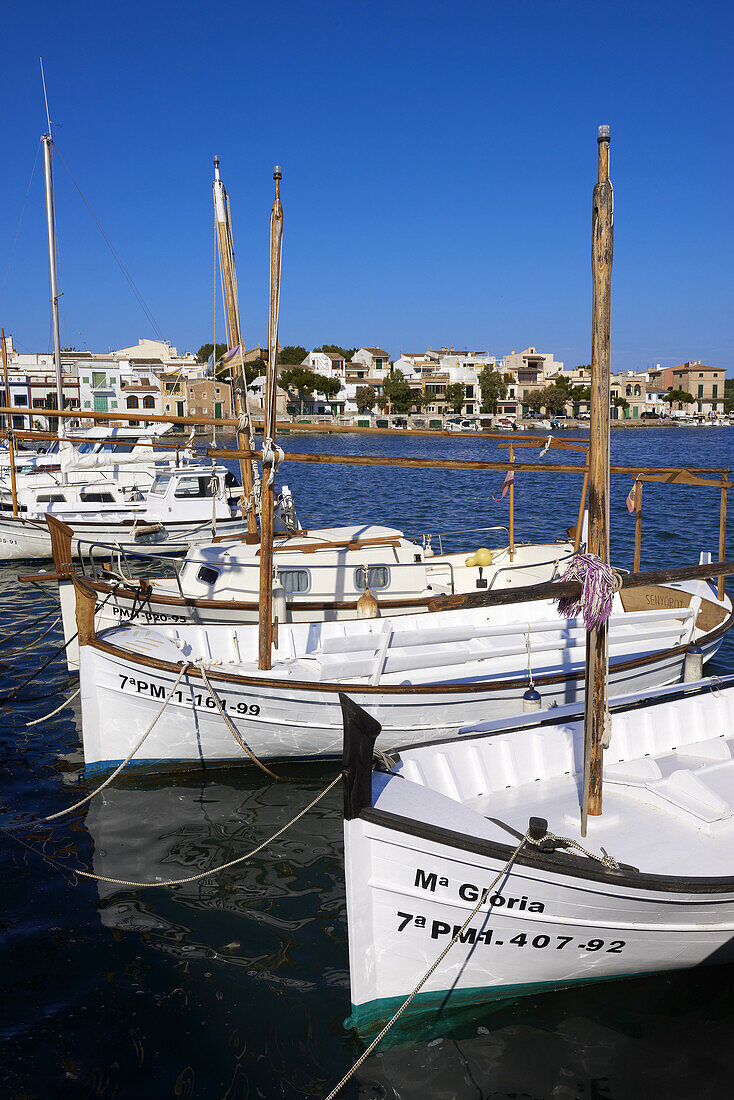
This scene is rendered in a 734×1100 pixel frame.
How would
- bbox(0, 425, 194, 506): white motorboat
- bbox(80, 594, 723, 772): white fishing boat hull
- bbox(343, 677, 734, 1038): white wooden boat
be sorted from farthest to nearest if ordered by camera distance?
bbox(0, 425, 194, 506): white motorboat
bbox(80, 594, 723, 772): white fishing boat hull
bbox(343, 677, 734, 1038): white wooden boat

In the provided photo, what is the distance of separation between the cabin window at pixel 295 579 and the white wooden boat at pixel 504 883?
7.88 meters

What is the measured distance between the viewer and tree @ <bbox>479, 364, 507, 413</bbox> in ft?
468

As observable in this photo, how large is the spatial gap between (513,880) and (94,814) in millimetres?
6577

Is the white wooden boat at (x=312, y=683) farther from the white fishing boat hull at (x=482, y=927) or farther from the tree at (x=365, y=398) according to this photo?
the tree at (x=365, y=398)

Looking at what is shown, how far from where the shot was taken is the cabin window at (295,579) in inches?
615

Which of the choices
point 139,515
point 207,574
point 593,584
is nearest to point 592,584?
point 593,584

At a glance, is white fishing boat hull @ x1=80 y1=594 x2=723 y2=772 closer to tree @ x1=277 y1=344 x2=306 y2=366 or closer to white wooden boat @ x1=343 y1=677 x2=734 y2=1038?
white wooden boat @ x1=343 y1=677 x2=734 y2=1038

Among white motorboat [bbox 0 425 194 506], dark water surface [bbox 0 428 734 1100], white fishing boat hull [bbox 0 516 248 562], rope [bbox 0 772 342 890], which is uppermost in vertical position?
white motorboat [bbox 0 425 194 506]

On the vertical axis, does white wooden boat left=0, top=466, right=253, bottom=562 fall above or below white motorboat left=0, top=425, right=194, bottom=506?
below

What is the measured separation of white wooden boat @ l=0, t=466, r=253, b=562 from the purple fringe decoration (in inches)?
797

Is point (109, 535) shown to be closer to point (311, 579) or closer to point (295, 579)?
point (295, 579)

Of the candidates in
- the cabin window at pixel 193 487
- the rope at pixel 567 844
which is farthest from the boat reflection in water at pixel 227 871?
the cabin window at pixel 193 487

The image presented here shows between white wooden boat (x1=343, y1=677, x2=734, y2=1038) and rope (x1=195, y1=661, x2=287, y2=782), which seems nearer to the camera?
white wooden boat (x1=343, y1=677, x2=734, y2=1038)

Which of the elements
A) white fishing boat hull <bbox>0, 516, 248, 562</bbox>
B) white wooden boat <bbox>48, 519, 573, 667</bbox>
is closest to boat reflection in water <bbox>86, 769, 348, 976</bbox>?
white wooden boat <bbox>48, 519, 573, 667</bbox>
